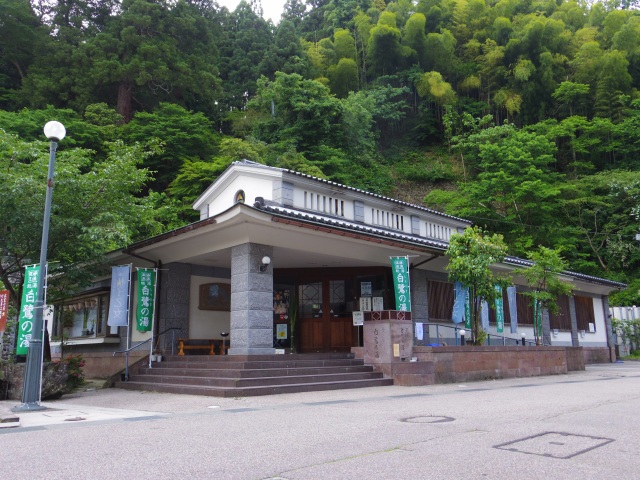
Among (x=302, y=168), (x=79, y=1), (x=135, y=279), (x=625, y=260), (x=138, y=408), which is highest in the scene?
(x=79, y=1)

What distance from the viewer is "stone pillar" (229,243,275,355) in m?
11.4

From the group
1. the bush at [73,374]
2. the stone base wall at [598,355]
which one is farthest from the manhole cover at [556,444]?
the stone base wall at [598,355]

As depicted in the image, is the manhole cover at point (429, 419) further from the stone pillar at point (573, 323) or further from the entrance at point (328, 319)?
the stone pillar at point (573, 323)

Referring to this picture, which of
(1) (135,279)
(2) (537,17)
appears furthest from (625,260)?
(1) (135,279)

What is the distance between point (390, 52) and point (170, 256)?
37118 millimetres

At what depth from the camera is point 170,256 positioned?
14.3 meters

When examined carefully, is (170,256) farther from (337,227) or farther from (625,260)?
(625,260)

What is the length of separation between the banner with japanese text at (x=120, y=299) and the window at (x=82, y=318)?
9.46ft

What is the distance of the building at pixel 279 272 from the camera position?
11758 millimetres

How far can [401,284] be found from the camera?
43.5 ft

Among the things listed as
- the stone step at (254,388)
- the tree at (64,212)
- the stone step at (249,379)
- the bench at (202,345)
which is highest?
the tree at (64,212)

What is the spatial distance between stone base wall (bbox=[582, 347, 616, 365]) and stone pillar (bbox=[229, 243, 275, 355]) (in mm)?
17167

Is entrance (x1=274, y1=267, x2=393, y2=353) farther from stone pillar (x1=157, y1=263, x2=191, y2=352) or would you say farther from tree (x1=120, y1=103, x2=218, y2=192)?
tree (x1=120, y1=103, x2=218, y2=192)

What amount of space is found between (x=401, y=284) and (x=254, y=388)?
16.3ft
